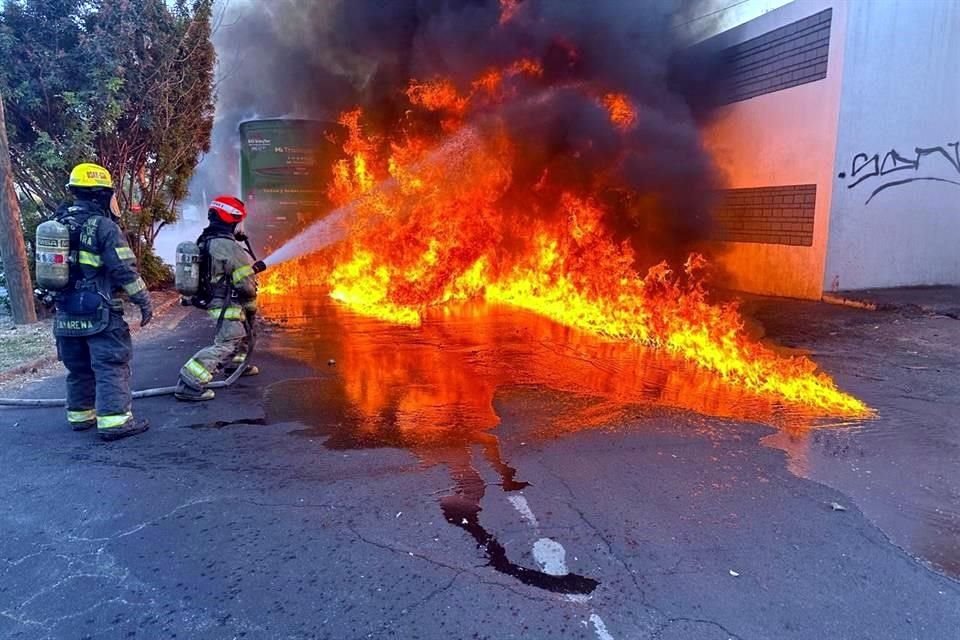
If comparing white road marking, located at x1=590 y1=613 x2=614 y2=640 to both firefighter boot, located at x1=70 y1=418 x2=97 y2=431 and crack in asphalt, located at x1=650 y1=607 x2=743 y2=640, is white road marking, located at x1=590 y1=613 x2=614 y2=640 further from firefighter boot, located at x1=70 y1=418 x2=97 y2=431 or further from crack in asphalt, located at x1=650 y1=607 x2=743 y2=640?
firefighter boot, located at x1=70 y1=418 x2=97 y2=431

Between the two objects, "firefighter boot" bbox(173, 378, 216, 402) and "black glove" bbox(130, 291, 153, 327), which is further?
"firefighter boot" bbox(173, 378, 216, 402)

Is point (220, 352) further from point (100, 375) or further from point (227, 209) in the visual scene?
point (227, 209)

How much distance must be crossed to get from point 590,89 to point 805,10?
3.76m

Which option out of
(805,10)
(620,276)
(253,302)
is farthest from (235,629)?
(805,10)

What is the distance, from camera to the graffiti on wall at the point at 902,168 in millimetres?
9578

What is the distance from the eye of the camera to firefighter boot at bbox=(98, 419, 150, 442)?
159 inches

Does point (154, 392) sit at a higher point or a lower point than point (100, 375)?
lower

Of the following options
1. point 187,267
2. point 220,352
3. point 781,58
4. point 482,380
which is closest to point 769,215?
point 781,58

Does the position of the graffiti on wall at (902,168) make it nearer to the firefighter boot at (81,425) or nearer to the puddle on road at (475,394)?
the puddle on road at (475,394)

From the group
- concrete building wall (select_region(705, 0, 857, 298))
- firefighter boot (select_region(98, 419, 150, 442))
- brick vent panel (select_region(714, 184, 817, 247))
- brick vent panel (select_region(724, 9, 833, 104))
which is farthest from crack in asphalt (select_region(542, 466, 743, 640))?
brick vent panel (select_region(724, 9, 833, 104))

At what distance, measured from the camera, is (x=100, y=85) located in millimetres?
7941

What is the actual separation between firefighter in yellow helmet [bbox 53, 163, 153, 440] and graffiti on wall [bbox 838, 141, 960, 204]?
32.9 feet

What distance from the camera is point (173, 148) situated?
991 centimetres

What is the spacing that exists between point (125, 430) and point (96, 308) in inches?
33.4
